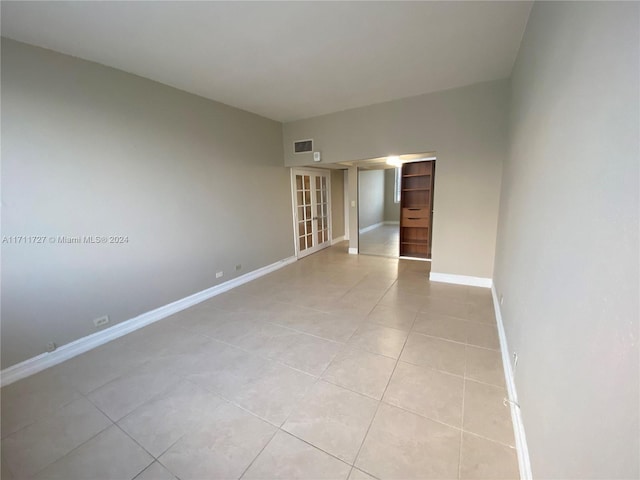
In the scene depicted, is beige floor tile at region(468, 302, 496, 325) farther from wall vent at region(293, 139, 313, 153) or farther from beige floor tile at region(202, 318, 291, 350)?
wall vent at region(293, 139, 313, 153)

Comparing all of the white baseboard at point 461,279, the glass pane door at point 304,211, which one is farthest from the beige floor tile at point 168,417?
the glass pane door at point 304,211

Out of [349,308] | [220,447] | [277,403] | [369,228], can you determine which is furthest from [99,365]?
[369,228]

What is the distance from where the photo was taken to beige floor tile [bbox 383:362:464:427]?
169cm

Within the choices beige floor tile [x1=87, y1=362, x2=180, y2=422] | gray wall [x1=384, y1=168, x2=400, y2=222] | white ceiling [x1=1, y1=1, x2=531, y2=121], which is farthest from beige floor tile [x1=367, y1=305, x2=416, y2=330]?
gray wall [x1=384, y1=168, x2=400, y2=222]

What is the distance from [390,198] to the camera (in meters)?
10.7

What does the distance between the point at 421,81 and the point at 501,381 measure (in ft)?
11.0

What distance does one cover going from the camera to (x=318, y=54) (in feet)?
8.26

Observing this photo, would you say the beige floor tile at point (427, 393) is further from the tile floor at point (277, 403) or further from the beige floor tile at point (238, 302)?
the beige floor tile at point (238, 302)

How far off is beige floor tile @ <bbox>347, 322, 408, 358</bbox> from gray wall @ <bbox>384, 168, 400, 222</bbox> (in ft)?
27.8

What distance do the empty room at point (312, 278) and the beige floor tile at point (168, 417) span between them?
0.05 feet

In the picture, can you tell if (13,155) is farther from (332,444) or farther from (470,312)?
(470,312)

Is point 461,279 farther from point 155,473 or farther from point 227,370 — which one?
point 155,473

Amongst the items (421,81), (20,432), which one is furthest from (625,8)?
(20,432)

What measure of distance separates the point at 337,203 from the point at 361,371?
558 centimetres
